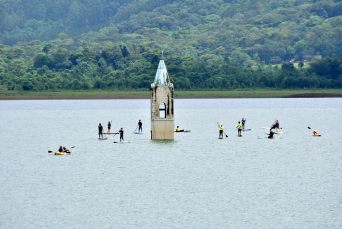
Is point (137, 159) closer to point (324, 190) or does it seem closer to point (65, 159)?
point (65, 159)

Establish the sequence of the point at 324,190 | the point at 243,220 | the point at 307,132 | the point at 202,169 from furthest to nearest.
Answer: the point at 307,132 → the point at 202,169 → the point at 324,190 → the point at 243,220

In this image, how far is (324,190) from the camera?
5450 centimetres

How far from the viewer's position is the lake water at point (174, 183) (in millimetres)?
46656

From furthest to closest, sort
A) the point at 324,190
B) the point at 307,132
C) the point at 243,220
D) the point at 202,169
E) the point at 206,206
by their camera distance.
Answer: the point at 307,132
the point at 202,169
the point at 324,190
the point at 206,206
the point at 243,220

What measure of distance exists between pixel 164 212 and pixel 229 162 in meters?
23.2

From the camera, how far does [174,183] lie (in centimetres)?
5853

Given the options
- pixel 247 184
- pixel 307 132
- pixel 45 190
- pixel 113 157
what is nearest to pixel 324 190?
pixel 247 184

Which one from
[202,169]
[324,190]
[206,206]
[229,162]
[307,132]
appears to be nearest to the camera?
[206,206]

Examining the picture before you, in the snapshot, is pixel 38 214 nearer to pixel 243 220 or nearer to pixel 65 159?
pixel 243 220

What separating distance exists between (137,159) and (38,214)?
2555 cm

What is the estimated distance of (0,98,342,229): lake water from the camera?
153 feet

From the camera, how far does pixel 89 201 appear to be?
169ft

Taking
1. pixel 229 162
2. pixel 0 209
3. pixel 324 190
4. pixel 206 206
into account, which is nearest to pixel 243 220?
pixel 206 206

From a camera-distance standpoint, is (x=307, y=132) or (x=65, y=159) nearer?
(x=65, y=159)
